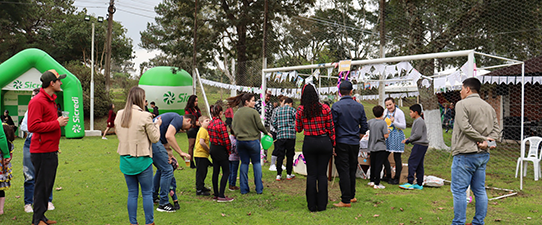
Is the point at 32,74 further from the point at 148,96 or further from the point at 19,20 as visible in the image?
the point at 19,20

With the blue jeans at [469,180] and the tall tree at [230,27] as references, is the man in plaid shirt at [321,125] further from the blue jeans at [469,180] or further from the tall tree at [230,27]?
the tall tree at [230,27]

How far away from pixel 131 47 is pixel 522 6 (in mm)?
28176

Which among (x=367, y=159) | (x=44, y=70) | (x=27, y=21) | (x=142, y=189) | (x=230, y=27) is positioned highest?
(x=27, y=21)

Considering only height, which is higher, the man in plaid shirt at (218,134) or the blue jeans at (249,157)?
the man in plaid shirt at (218,134)

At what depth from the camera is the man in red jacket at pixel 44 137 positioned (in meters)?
3.62

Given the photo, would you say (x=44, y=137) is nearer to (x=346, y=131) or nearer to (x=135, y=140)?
(x=135, y=140)

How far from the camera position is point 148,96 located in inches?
627

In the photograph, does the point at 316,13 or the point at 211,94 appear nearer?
the point at 211,94

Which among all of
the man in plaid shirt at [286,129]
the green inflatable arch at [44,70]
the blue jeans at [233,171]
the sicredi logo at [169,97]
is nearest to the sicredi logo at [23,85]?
the green inflatable arch at [44,70]

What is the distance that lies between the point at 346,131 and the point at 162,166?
2464 mm

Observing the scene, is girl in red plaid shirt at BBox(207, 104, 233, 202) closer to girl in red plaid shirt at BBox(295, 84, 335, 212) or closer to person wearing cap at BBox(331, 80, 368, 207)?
girl in red plaid shirt at BBox(295, 84, 335, 212)

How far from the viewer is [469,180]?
3752 millimetres

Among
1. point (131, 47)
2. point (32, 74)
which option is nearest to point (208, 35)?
point (32, 74)

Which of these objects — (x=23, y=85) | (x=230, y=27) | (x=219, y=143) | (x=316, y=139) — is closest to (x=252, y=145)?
(x=219, y=143)
